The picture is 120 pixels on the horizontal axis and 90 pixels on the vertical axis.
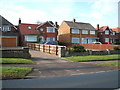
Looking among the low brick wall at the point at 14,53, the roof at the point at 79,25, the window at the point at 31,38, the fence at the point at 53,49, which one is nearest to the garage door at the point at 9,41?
the window at the point at 31,38

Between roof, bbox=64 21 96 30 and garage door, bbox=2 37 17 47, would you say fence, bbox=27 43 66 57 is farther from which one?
roof, bbox=64 21 96 30

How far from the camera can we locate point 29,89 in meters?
7.03

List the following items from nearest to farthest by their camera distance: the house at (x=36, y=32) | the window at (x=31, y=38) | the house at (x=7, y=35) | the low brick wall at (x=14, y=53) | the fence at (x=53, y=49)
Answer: the low brick wall at (x=14, y=53)
the fence at (x=53, y=49)
the house at (x=7, y=35)
the house at (x=36, y=32)
the window at (x=31, y=38)

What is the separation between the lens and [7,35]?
38.4 meters

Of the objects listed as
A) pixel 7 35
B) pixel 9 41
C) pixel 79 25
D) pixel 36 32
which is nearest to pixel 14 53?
pixel 9 41

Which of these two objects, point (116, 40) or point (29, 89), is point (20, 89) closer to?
point (29, 89)

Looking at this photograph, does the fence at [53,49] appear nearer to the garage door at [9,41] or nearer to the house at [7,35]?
the garage door at [9,41]

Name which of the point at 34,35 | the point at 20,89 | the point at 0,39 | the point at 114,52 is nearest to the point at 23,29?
the point at 34,35

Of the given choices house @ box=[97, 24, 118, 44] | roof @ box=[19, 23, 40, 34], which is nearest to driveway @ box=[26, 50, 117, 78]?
roof @ box=[19, 23, 40, 34]

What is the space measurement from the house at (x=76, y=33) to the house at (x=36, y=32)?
14.8ft

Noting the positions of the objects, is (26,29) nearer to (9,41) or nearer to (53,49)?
(9,41)

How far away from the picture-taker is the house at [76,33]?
46.9 m

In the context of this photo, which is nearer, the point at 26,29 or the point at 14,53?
the point at 14,53

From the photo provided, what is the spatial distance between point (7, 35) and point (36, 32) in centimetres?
761
